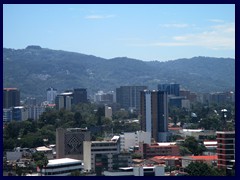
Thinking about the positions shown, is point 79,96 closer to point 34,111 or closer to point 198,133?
point 34,111

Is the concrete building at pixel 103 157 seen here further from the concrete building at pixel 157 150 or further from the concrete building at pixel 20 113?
the concrete building at pixel 20 113

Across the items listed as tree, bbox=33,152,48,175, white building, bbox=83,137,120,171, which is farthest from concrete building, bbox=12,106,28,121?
tree, bbox=33,152,48,175

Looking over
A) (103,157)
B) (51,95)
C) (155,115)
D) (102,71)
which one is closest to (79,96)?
(51,95)

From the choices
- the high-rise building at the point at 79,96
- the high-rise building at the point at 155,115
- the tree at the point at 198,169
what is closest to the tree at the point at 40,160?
the tree at the point at 198,169

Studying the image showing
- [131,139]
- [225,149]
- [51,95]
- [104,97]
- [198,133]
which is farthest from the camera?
[104,97]

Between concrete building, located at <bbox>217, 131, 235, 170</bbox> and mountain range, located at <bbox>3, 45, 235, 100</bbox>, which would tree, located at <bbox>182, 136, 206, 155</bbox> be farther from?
mountain range, located at <bbox>3, 45, 235, 100</bbox>

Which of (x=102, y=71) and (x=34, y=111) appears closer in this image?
(x=34, y=111)

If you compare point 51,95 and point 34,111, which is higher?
point 51,95
